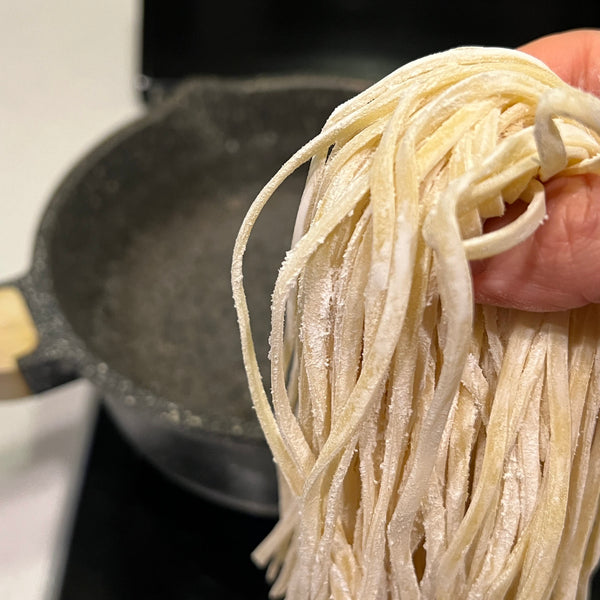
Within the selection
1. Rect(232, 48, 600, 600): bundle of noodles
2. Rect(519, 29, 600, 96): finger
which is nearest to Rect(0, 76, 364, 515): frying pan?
Rect(232, 48, 600, 600): bundle of noodles

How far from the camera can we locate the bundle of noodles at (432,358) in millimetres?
323

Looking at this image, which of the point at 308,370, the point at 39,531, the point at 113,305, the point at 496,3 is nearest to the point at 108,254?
the point at 113,305

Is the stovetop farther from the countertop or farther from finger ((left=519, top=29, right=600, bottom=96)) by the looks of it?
finger ((left=519, top=29, right=600, bottom=96))

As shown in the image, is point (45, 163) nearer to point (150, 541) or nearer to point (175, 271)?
point (175, 271)

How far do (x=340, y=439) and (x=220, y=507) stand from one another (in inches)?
18.3

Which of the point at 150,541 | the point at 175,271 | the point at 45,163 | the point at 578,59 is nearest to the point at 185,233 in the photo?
the point at 175,271

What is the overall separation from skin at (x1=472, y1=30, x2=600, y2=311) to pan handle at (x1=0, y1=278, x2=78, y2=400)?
44cm

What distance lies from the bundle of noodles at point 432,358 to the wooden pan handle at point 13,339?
0.37 meters

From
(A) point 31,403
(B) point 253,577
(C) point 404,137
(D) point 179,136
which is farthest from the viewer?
(D) point 179,136

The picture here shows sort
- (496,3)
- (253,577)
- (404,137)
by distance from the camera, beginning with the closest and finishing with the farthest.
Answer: (404,137), (253,577), (496,3)

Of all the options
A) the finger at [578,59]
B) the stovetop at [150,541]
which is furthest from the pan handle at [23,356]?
the finger at [578,59]

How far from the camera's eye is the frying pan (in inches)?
26.7

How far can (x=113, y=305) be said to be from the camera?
0.91m

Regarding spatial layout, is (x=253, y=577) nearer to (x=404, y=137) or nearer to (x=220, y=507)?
(x=220, y=507)
